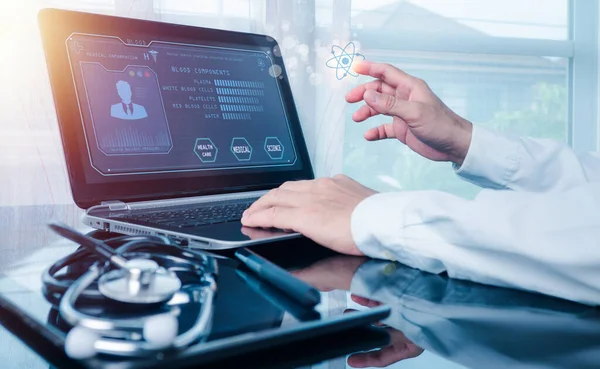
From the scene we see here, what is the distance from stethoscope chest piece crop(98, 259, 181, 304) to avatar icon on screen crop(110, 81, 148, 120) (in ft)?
1.71

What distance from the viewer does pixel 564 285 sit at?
47 centimetres

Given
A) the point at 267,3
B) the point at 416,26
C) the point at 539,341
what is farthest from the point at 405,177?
the point at 539,341

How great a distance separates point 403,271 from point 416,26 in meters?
1.93

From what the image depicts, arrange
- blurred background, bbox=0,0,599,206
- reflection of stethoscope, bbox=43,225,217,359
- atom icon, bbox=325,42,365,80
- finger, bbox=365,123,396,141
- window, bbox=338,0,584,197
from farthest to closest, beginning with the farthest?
window, bbox=338,0,584,197 < atom icon, bbox=325,42,365,80 < blurred background, bbox=0,0,599,206 < finger, bbox=365,123,396,141 < reflection of stethoscope, bbox=43,225,217,359

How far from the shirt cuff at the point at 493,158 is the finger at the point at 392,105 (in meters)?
0.12

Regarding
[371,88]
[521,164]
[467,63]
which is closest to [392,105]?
[371,88]

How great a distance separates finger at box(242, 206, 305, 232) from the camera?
2.01 feet

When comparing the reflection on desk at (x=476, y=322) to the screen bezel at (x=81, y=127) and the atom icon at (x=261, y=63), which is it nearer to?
the screen bezel at (x=81, y=127)

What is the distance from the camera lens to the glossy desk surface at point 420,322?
0.32m

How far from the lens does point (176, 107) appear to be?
896mm

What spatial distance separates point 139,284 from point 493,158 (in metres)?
0.70

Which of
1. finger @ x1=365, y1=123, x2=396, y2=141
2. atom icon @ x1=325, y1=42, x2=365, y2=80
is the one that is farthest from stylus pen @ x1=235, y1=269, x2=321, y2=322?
atom icon @ x1=325, y1=42, x2=365, y2=80

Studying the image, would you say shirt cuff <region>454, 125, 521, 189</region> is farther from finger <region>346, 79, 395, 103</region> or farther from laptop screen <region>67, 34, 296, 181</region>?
laptop screen <region>67, 34, 296, 181</region>

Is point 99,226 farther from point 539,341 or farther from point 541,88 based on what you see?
point 541,88
